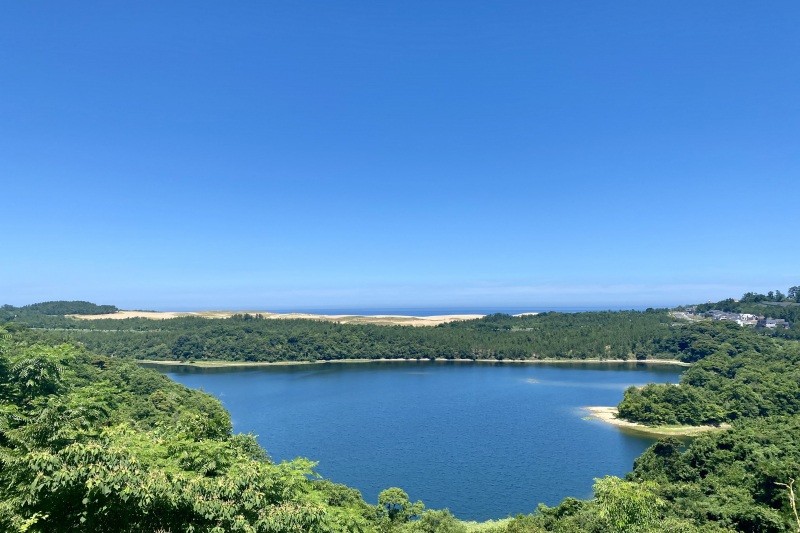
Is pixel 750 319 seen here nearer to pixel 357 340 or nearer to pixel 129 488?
pixel 357 340

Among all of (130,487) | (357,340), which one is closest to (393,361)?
(357,340)

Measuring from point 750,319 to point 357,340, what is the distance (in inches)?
3131

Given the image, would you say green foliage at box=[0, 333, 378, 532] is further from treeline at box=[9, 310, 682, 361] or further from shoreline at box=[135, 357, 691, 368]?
treeline at box=[9, 310, 682, 361]

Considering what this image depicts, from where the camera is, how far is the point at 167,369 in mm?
76188

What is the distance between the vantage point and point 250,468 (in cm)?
747

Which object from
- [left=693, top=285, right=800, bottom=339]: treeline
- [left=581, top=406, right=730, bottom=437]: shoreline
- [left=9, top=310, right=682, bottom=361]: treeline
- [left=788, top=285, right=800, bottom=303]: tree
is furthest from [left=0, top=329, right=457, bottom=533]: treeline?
[left=788, top=285, right=800, bottom=303]: tree

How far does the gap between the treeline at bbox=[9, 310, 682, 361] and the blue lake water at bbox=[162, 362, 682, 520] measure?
13924 millimetres

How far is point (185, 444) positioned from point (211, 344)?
85.2 meters

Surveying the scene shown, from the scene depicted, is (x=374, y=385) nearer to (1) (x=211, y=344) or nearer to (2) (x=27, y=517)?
(1) (x=211, y=344)

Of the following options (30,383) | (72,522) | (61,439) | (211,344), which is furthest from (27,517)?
(211,344)

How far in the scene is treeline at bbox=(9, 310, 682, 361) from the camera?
85.6 metres

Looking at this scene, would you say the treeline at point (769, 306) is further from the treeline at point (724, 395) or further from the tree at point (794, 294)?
the treeline at point (724, 395)

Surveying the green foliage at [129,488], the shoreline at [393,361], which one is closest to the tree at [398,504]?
the green foliage at [129,488]

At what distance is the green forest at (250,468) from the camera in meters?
5.90
